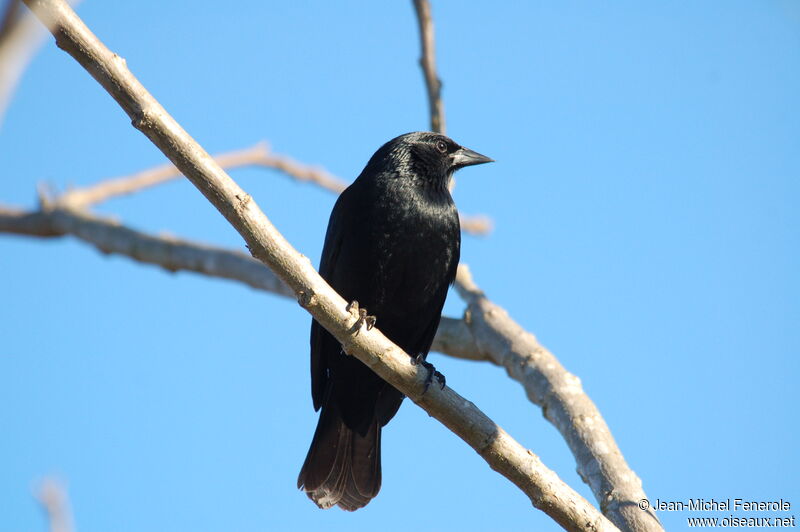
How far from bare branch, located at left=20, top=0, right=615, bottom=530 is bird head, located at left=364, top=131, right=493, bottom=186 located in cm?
169

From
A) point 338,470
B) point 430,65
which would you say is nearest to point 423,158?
point 430,65

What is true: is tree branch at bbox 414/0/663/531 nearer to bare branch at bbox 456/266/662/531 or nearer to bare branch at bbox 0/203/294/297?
bare branch at bbox 456/266/662/531

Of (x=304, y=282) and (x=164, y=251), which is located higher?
(x=164, y=251)

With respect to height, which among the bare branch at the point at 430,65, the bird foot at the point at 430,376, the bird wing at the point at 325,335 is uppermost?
the bare branch at the point at 430,65

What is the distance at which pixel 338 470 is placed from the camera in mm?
4445

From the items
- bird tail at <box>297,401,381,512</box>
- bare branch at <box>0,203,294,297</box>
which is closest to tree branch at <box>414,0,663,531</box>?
bird tail at <box>297,401,381,512</box>

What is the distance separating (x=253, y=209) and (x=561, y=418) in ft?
6.46

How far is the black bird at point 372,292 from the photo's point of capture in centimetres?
425

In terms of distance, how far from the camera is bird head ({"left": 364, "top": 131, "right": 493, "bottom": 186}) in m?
4.70

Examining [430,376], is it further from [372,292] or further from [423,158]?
[423,158]

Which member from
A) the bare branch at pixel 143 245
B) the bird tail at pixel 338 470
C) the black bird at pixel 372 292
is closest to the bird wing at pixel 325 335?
the black bird at pixel 372 292

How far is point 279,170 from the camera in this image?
253 inches

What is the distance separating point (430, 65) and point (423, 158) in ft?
2.91

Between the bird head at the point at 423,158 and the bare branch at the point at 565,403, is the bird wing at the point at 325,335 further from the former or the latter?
the bare branch at the point at 565,403
